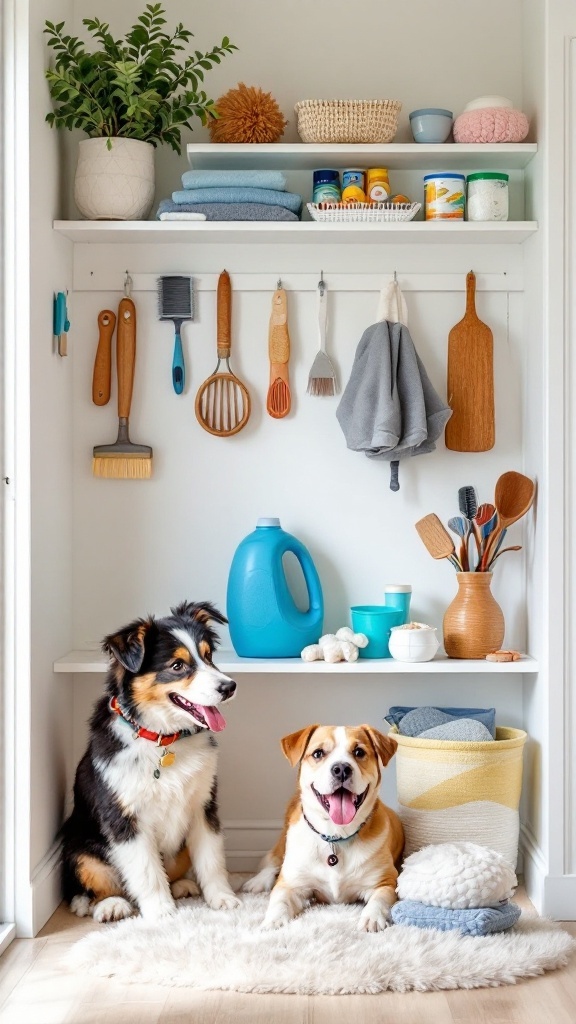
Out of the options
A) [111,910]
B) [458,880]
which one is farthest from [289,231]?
[111,910]

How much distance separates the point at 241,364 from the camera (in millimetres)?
3051

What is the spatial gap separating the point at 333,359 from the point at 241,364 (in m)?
0.26

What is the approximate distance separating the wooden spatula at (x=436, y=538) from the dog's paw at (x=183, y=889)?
1.07m

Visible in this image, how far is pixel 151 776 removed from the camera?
255cm

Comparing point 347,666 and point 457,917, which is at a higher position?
point 347,666

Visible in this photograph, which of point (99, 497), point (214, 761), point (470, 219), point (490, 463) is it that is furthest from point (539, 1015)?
point (470, 219)

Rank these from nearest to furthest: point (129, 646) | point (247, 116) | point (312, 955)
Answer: point (312, 955) < point (129, 646) < point (247, 116)

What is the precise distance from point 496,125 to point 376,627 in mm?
1361

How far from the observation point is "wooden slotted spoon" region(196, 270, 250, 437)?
3.00 metres

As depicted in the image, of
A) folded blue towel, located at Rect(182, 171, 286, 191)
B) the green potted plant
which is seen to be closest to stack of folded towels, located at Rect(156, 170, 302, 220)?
folded blue towel, located at Rect(182, 171, 286, 191)

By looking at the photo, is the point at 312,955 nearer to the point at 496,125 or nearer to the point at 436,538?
the point at 436,538

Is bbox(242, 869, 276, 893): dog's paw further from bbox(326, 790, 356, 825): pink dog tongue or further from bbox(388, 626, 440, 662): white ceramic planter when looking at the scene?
bbox(388, 626, 440, 662): white ceramic planter

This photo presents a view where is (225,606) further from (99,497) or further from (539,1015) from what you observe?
(539,1015)

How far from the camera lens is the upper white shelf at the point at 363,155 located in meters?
2.82
